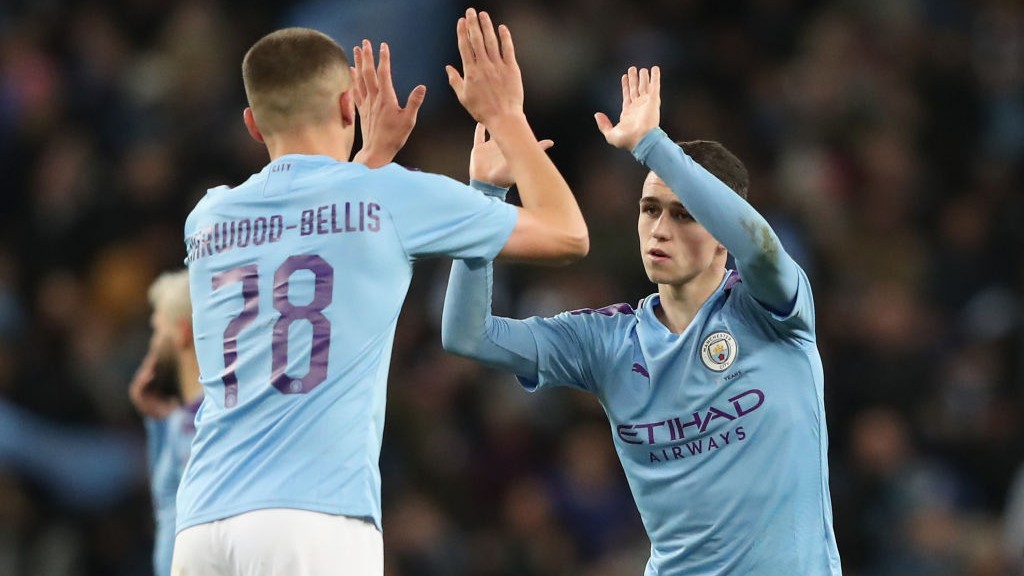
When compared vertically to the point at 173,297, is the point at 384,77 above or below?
above

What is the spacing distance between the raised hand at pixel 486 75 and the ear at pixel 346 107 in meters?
0.35

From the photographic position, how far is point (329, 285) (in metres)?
4.08

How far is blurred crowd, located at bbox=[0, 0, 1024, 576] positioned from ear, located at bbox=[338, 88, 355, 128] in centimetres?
561

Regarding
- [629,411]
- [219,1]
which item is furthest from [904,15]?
[629,411]

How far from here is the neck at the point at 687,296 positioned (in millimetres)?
5238

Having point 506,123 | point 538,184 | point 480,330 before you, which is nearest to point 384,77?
point 506,123

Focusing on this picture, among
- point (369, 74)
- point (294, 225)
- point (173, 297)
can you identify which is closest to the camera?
point (294, 225)

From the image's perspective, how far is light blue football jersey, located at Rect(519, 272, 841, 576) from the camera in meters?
4.84

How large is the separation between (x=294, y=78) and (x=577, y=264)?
661 cm

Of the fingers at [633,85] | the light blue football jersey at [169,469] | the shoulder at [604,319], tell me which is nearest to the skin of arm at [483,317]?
the shoulder at [604,319]

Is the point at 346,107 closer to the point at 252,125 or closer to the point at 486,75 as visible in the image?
the point at 252,125

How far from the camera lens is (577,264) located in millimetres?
10758

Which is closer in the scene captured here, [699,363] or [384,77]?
[384,77]

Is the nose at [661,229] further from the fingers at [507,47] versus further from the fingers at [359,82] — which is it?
the fingers at [359,82]
